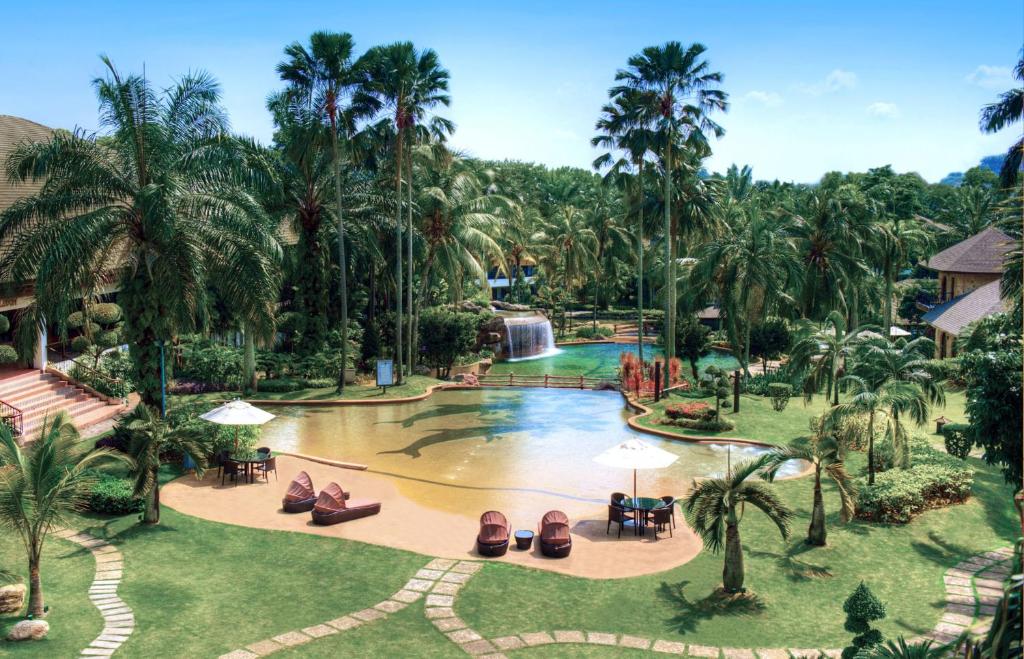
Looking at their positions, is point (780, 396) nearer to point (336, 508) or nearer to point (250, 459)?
point (336, 508)

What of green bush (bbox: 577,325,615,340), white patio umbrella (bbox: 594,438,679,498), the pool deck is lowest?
the pool deck

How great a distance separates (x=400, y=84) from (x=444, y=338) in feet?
44.1

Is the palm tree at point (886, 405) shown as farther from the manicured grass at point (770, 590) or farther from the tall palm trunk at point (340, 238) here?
the tall palm trunk at point (340, 238)

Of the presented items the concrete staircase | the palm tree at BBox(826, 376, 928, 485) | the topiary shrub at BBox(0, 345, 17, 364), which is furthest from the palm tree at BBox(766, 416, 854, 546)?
the topiary shrub at BBox(0, 345, 17, 364)

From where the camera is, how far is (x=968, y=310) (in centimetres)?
4178

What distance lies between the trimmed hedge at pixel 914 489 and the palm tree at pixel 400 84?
23.0 m

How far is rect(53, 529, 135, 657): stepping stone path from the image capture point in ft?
43.9

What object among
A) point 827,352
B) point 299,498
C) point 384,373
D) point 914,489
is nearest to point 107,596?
point 299,498

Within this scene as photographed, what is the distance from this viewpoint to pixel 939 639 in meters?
13.8

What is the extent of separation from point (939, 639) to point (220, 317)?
33.4 m

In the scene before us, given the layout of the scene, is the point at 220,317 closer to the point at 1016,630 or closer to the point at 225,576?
the point at 225,576

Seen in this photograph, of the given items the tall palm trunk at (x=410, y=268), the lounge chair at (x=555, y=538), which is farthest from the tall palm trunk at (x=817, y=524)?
the tall palm trunk at (x=410, y=268)

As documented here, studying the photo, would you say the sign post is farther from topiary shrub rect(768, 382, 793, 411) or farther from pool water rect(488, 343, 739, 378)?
topiary shrub rect(768, 382, 793, 411)

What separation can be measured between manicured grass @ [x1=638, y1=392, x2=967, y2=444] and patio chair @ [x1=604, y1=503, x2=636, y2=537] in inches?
388
